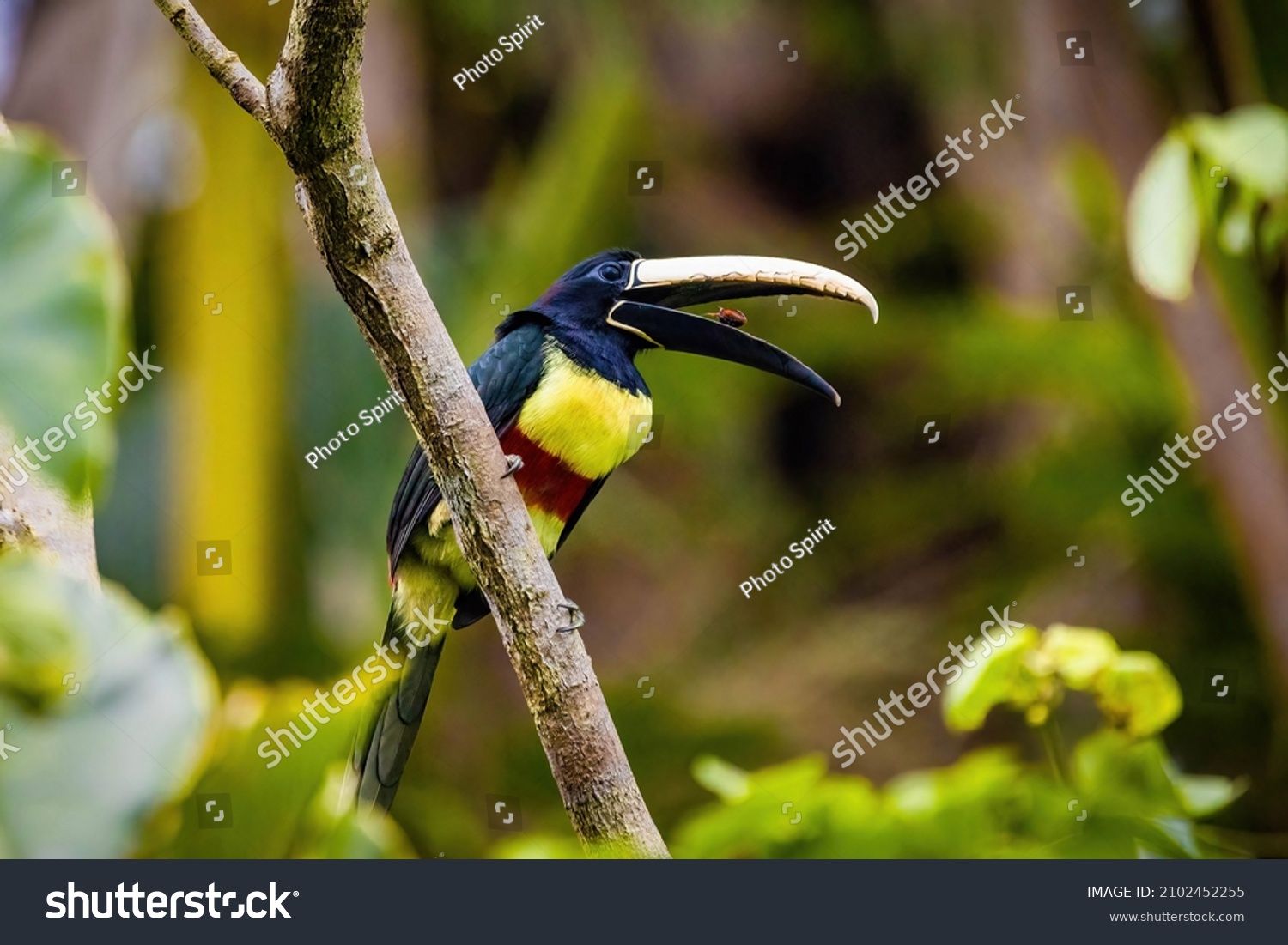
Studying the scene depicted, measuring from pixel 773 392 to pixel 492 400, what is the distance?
1.87 m

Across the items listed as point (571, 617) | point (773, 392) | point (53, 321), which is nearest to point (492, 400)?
point (571, 617)

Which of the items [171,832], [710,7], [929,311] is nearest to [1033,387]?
[929,311]

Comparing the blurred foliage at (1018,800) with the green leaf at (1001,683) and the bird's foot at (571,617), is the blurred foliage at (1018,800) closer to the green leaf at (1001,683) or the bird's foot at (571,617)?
the green leaf at (1001,683)

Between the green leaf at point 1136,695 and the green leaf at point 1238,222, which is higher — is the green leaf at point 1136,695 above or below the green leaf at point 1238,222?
below

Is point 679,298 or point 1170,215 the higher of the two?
point 679,298

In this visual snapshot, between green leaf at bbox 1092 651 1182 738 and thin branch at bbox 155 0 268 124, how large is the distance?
147cm

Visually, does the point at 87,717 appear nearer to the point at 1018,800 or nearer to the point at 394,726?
the point at 394,726

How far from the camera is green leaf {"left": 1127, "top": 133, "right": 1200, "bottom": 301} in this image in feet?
7.77

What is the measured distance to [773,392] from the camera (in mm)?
3797

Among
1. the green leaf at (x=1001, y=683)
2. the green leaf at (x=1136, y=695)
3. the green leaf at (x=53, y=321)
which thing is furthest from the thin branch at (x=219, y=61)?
the green leaf at (x=1136, y=695)

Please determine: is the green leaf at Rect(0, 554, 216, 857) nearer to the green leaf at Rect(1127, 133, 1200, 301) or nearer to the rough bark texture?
the rough bark texture

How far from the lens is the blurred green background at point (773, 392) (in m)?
2.43

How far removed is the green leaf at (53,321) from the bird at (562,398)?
534 millimetres
